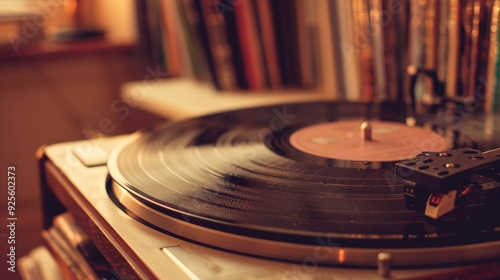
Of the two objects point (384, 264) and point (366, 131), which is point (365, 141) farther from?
point (384, 264)

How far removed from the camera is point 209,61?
155 centimetres

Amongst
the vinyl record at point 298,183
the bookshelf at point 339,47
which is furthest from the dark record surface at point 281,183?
the bookshelf at point 339,47

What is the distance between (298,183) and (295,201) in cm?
5

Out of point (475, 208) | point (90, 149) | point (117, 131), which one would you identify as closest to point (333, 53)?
point (90, 149)

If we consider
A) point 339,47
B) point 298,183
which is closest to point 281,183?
point 298,183

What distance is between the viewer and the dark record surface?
487 millimetres

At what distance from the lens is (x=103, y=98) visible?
2.15 meters

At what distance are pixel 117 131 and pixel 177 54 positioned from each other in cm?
45

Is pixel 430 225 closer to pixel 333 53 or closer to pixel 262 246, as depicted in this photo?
pixel 262 246

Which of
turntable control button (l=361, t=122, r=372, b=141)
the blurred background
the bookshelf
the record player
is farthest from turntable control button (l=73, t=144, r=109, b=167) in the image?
the bookshelf

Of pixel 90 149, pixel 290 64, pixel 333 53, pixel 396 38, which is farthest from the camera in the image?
pixel 290 64

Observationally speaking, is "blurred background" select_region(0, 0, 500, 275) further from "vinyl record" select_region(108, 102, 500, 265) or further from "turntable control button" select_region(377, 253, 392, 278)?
"turntable control button" select_region(377, 253, 392, 278)

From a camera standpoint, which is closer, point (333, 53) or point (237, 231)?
point (237, 231)

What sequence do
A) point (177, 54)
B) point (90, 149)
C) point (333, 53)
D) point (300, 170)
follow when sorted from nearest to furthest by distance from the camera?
point (300, 170)
point (90, 149)
point (333, 53)
point (177, 54)
